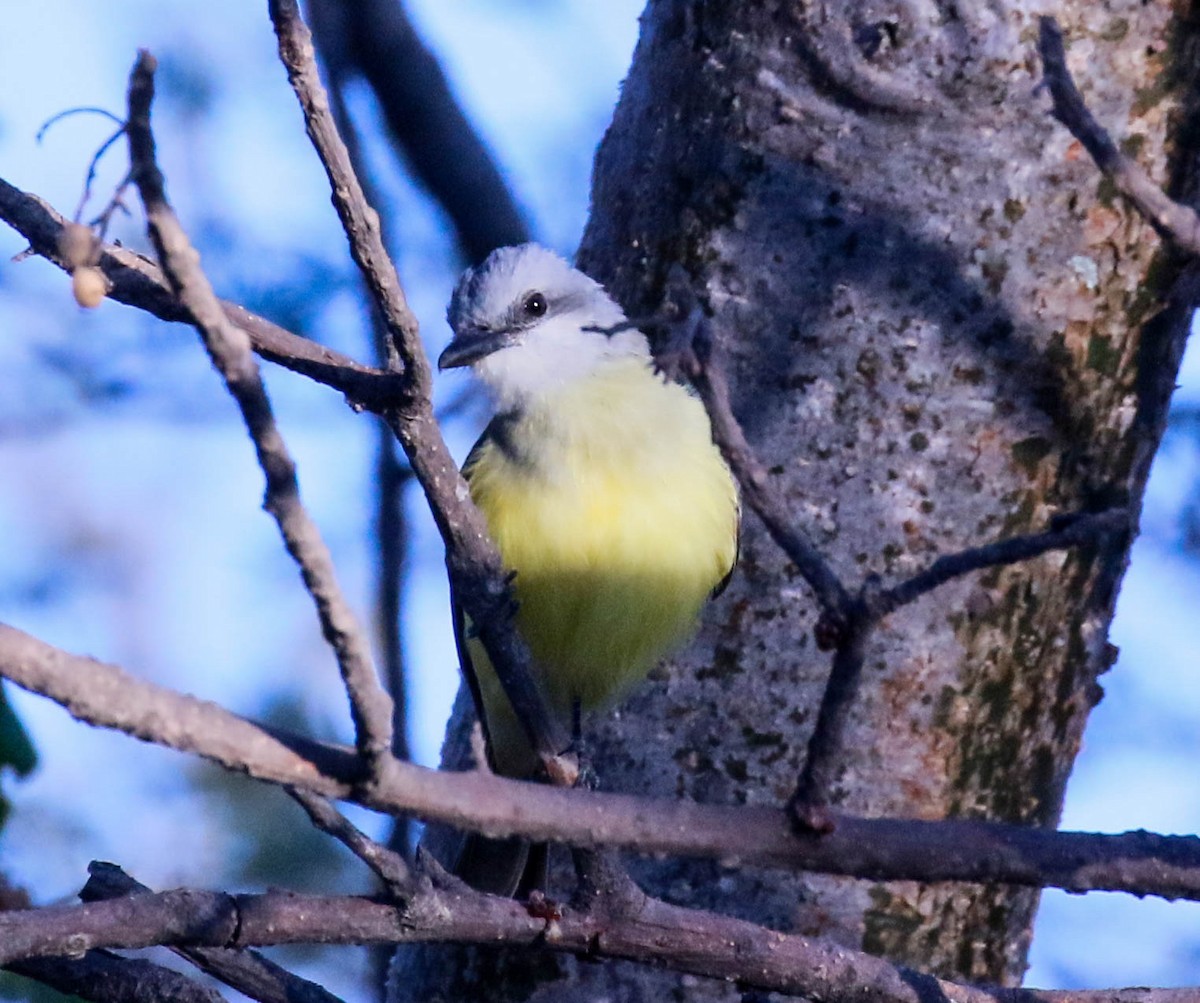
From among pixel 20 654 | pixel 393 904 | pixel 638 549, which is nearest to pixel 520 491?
pixel 638 549

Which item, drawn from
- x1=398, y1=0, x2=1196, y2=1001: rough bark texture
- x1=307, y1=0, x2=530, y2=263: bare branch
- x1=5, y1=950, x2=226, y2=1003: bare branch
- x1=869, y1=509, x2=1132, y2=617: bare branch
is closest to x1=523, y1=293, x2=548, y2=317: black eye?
x1=398, y1=0, x2=1196, y2=1001: rough bark texture

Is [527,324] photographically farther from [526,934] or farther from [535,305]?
[526,934]

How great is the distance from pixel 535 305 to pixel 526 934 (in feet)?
6.30

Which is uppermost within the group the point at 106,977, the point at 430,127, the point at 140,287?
the point at 430,127

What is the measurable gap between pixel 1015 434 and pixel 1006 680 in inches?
19.6

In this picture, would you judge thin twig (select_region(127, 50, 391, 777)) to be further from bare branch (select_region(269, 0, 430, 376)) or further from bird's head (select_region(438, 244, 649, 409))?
bird's head (select_region(438, 244, 649, 409))

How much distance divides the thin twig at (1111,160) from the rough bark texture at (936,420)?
1.24 meters

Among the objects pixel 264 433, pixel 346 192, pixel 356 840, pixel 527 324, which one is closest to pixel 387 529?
pixel 527 324

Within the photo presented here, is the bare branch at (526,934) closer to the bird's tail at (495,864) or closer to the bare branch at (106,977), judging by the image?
the bare branch at (106,977)

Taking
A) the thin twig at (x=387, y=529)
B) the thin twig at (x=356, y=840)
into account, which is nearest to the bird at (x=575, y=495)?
the thin twig at (x=387, y=529)

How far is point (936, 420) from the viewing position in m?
3.08

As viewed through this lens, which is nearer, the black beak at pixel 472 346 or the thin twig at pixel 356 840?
the thin twig at pixel 356 840

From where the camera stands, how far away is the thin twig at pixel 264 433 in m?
1.28

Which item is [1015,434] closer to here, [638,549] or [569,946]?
[638,549]
